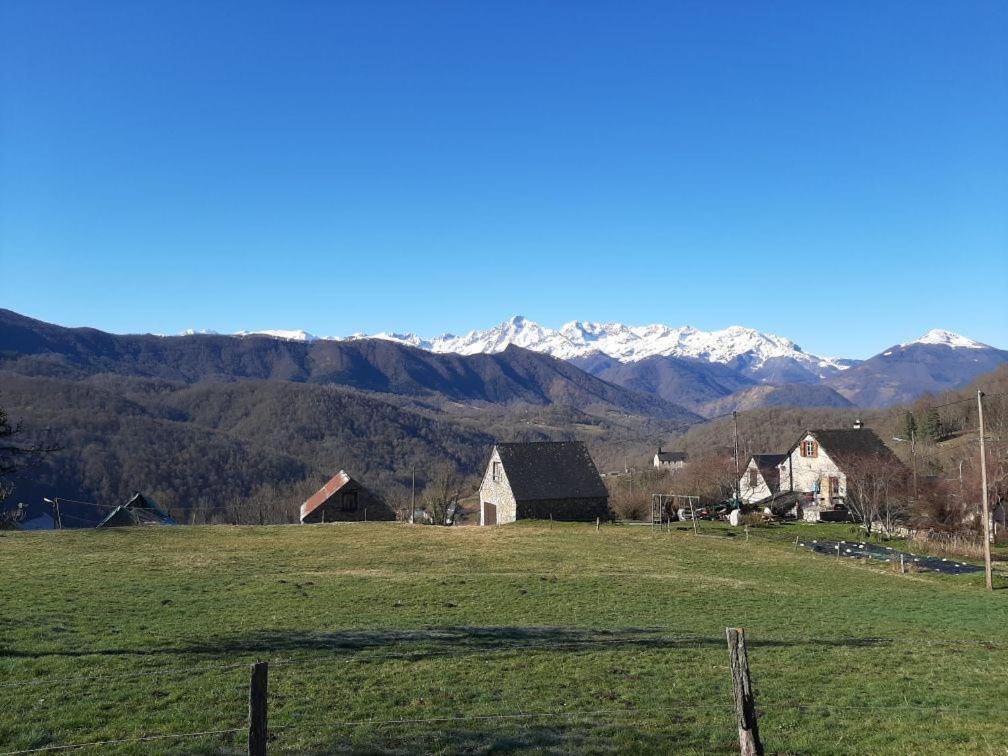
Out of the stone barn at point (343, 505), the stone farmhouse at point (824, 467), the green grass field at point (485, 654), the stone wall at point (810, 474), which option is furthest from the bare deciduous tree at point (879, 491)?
the stone barn at point (343, 505)

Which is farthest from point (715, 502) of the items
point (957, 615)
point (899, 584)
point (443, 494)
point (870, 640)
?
point (870, 640)

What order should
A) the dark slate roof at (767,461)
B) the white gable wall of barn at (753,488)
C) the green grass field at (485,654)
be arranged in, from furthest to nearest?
the dark slate roof at (767,461), the white gable wall of barn at (753,488), the green grass field at (485,654)

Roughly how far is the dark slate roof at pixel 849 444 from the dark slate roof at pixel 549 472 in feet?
94.1

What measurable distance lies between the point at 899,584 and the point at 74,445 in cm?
18116

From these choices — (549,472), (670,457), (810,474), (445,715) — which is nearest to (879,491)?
(810,474)

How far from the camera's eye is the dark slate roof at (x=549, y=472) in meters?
65.2

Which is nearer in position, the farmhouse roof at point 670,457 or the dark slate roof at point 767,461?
the dark slate roof at point 767,461

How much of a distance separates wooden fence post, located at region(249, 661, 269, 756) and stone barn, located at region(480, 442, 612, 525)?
5496 centimetres

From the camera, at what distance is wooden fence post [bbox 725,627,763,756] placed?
32.6 ft

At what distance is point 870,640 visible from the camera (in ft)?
72.3

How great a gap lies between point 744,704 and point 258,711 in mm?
6558

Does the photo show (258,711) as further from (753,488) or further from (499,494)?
(753,488)

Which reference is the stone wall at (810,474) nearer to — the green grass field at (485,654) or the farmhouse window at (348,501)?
the green grass field at (485,654)

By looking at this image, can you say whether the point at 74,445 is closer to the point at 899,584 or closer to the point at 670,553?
the point at 670,553
